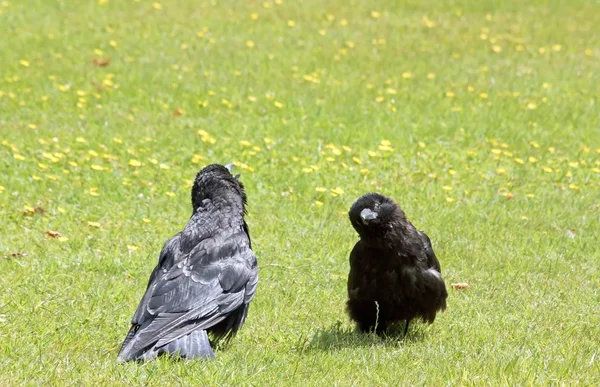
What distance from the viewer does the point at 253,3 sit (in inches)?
676

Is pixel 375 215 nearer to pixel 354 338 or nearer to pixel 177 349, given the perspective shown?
Result: pixel 354 338

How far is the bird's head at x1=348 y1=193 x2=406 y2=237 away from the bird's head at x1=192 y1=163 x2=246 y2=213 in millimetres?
885

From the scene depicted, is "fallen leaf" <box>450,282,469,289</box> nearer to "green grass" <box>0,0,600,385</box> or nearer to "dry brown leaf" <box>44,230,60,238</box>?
"green grass" <box>0,0,600,385</box>

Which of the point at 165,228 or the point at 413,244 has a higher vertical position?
the point at 413,244

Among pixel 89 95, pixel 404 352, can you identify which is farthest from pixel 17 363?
pixel 89 95

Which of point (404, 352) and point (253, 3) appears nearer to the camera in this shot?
point (404, 352)

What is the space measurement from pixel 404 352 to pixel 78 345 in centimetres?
198

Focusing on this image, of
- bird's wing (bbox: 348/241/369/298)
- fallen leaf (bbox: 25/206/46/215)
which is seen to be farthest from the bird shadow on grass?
fallen leaf (bbox: 25/206/46/215)

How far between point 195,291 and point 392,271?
1284 mm

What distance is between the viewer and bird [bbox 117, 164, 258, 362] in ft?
17.1

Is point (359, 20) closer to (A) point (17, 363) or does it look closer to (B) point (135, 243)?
(B) point (135, 243)

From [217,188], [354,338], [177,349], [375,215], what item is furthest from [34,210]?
[375,215]

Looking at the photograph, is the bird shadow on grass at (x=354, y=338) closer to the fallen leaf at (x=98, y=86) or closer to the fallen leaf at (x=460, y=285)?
the fallen leaf at (x=460, y=285)

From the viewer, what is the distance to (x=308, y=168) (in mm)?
9578
